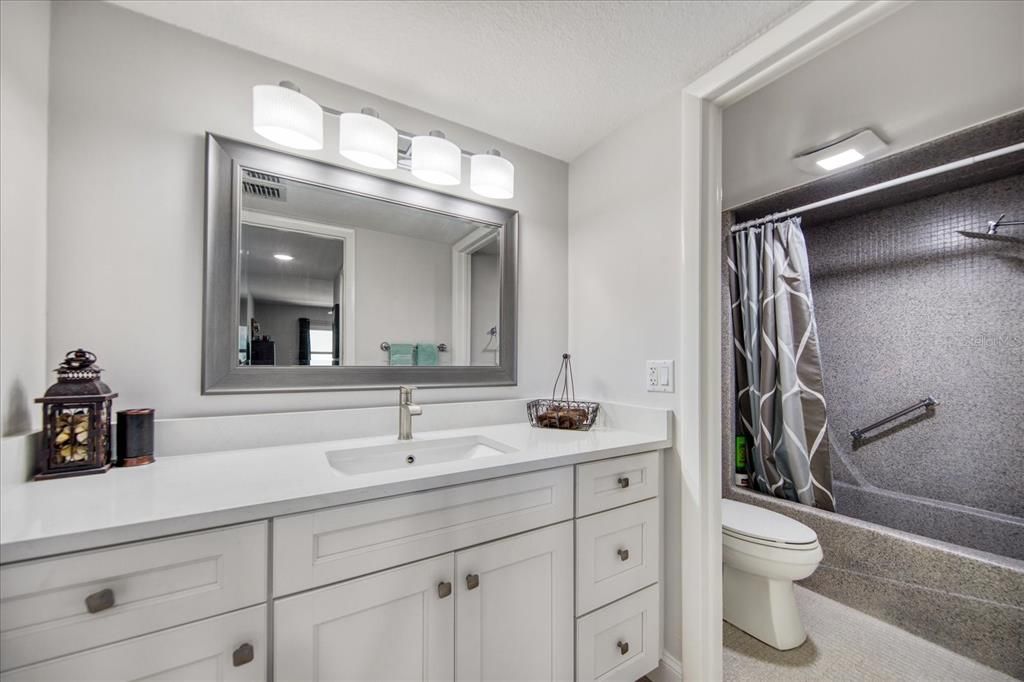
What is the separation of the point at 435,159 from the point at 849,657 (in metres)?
2.45

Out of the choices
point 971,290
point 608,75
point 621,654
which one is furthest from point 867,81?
point 621,654

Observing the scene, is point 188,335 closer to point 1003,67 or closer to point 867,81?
point 867,81

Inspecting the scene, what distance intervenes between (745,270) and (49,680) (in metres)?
2.96

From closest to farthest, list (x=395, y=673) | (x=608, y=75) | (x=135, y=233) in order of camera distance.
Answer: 1. (x=395, y=673)
2. (x=135, y=233)
3. (x=608, y=75)

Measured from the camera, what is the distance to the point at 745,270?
240 cm

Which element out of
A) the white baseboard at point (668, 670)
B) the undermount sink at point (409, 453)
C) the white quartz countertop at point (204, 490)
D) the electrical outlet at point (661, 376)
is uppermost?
the electrical outlet at point (661, 376)

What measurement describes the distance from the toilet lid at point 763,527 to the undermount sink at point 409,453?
110 cm

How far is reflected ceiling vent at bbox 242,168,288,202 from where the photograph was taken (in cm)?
126

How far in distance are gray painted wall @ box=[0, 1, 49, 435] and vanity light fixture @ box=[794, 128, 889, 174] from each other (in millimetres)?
2615

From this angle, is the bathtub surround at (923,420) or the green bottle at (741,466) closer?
the bathtub surround at (923,420)

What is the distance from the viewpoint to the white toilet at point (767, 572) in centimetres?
153

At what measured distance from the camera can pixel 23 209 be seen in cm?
94

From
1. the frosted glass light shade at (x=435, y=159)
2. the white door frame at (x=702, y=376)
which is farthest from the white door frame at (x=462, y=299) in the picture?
the white door frame at (x=702, y=376)

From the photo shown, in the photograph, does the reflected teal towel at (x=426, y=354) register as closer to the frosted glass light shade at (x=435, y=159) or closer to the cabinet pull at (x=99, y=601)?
the frosted glass light shade at (x=435, y=159)
